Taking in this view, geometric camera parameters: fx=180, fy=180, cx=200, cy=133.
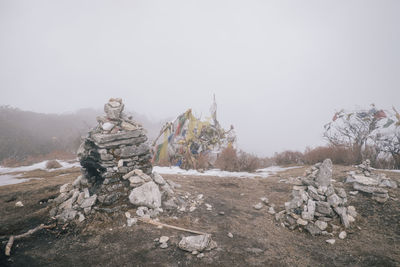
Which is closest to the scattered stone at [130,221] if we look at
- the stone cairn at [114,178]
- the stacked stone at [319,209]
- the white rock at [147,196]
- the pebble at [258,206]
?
the stone cairn at [114,178]

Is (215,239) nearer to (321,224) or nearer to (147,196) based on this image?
(147,196)

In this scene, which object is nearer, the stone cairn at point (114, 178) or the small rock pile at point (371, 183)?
the stone cairn at point (114, 178)

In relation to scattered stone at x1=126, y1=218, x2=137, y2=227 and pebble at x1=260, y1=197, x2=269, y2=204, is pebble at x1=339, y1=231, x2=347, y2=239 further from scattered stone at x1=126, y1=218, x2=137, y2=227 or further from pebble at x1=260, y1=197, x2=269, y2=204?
scattered stone at x1=126, y1=218, x2=137, y2=227

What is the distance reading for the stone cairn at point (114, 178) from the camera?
4262 millimetres

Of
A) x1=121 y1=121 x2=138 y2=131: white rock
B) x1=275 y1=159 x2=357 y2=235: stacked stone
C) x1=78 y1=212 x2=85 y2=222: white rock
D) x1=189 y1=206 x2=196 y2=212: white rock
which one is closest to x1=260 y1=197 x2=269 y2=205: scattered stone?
x1=275 y1=159 x2=357 y2=235: stacked stone

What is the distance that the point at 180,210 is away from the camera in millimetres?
4664

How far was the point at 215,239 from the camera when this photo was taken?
3.55 metres

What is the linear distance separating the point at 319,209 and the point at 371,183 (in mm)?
2634

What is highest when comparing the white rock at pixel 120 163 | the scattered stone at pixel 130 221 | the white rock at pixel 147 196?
the white rock at pixel 120 163

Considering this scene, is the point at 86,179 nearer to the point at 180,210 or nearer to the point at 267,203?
the point at 180,210

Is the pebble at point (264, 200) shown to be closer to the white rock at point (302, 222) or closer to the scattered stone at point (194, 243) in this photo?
the white rock at point (302, 222)

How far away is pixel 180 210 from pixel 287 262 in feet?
8.49

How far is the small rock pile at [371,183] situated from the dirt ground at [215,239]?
199 millimetres

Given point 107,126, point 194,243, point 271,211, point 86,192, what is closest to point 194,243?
point 194,243
